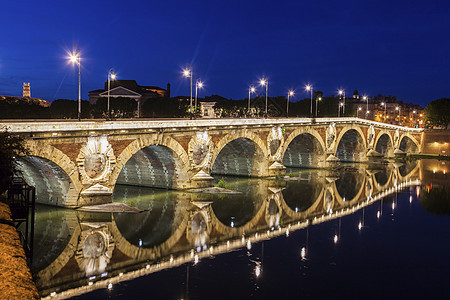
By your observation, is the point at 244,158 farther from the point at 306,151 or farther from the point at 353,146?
the point at 353,146

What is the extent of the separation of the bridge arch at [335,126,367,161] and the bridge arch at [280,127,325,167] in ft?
45.0

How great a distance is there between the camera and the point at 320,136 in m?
69.9

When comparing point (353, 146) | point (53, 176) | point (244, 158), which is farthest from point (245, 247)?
point (353, 146)

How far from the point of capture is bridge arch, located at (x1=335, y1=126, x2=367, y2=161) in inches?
3287

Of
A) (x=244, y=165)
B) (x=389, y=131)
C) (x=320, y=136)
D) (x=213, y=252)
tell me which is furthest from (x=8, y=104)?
(x=389, y=131)

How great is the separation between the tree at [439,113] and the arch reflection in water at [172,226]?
246 ft

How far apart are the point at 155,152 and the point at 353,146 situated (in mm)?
50284

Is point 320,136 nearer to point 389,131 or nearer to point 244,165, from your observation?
point 244,165

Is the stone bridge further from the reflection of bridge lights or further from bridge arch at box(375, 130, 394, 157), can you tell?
bridge arch at box(375, 130, 394, 157)

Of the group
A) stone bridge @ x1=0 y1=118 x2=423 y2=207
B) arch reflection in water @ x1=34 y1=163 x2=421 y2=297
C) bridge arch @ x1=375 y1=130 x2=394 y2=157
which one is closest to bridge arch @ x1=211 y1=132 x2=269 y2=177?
stone bridge @ x1=0 y1=118 x2=423 y2=207

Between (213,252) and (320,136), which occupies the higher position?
(320,136)

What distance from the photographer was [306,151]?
7206 cm

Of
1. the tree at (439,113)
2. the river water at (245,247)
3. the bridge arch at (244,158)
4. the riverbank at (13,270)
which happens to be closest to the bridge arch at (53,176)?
the river water at (245,247)

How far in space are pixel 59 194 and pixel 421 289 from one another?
24.0 metres
